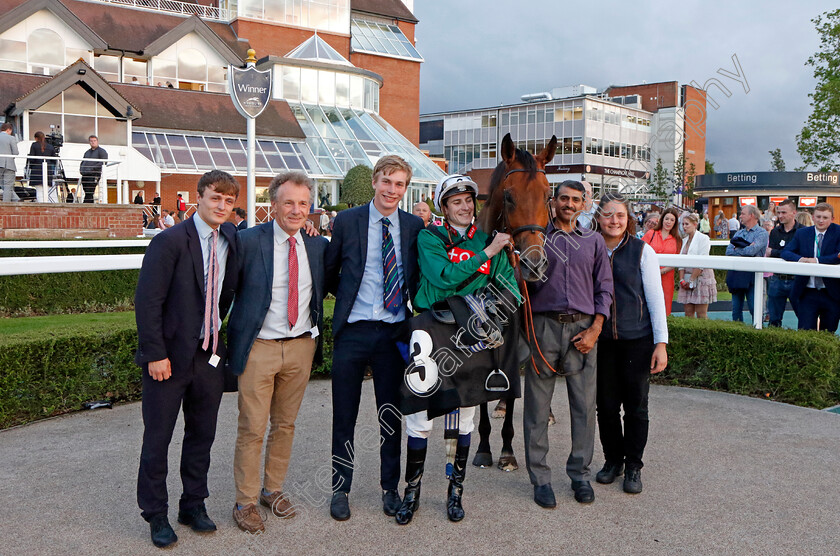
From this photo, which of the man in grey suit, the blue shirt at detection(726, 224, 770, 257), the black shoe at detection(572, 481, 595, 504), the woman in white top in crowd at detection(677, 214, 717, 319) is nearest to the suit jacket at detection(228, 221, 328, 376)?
the black shoe at detection(572, 481, 595, 504)

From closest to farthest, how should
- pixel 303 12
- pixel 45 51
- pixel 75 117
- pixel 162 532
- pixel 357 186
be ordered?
pixel 162 532 < pixel 75 117 < pixel 357 186 < pixel 45 51 < pixel 303 12

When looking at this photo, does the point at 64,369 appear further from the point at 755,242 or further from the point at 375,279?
the point at 755,242

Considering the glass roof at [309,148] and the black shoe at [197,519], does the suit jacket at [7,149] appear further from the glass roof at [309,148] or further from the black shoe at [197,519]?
the glass roof at [309,148]

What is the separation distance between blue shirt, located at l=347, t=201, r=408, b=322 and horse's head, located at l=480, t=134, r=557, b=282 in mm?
667

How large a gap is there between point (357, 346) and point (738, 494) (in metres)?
2.53

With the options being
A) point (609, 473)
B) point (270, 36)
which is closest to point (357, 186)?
point (270, 36)

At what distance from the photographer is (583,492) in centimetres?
411

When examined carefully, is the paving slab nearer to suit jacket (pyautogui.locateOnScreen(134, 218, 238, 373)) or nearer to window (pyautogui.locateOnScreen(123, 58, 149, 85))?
suit jacket (pyautogui.locateOnScreen(134, 218, 238, 373))

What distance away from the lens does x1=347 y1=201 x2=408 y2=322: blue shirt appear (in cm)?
391

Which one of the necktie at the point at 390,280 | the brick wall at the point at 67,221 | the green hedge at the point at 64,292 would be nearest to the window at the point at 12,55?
the brick wall at the point at 67,221

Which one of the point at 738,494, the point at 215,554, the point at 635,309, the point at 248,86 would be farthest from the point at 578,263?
the point at 248,86

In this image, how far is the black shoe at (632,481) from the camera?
4227 mm

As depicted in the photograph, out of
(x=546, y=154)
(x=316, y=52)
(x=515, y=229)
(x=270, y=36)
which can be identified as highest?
(x=270, y=36)

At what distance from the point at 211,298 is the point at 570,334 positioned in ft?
7.09
